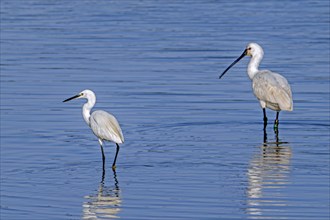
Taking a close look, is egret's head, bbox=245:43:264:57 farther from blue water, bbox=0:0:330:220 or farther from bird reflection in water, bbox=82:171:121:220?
bird reflection in water, bbox=82:171:121:220

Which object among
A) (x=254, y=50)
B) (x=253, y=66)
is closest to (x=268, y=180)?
(x=253, y=66)

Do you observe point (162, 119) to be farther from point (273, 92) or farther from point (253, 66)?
point (253, 66)

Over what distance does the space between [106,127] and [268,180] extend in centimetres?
214

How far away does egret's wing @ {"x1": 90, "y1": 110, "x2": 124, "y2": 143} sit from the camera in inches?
518

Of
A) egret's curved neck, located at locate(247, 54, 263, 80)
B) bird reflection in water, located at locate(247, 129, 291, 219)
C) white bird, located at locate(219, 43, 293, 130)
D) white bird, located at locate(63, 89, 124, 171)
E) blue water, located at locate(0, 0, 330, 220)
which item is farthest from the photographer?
egret's curved neck, located at locate(247, 54, 263, 80)

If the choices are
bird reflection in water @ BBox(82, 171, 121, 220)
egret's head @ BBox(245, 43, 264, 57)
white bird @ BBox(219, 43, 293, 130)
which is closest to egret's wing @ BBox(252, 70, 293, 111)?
white bird @ BBox(219, 43, 293, 130)

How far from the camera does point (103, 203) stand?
1126 cm

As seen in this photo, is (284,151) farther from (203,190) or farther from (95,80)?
(95,80)

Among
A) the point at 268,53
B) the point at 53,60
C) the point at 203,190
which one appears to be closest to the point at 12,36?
the point at 53,60

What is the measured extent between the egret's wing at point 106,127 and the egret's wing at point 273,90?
336 cm

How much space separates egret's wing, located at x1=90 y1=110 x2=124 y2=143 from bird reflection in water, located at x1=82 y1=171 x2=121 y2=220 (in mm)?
1072

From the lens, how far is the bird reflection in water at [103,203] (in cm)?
1075

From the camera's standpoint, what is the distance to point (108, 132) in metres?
13.2

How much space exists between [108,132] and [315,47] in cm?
1130
